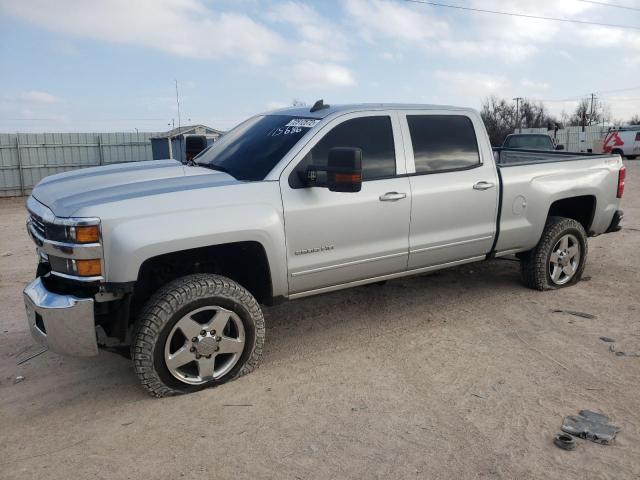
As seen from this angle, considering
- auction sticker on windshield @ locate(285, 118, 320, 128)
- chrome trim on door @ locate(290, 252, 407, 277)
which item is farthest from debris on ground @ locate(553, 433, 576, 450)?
auction sticker on windshield @ locate(285, 118, 320, 128)

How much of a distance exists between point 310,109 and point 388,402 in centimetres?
240

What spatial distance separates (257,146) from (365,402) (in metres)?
2.08

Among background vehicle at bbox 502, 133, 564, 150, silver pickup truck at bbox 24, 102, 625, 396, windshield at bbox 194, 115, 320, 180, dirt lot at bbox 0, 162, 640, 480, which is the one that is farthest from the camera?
background vehicle at bbox 502, 133, 564, 150

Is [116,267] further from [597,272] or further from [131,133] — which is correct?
[131,133]

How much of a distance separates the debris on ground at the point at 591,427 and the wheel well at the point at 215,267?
81.9 inches

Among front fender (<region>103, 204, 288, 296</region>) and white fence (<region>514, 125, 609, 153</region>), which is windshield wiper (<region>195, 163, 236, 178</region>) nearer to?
front fender (<region>103, 204, 288, 296</region>)

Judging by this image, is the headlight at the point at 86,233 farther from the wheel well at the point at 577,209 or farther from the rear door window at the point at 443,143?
the wheel well at the point at 577,209

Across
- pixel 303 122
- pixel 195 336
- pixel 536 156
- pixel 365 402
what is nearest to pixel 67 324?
pixel 195 336

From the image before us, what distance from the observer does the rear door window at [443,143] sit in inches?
187

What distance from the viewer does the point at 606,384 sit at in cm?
388

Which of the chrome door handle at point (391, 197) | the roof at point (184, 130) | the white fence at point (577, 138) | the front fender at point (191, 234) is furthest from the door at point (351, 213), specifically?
the white fence at point (577, 138)

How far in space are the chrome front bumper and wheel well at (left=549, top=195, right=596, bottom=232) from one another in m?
4.66

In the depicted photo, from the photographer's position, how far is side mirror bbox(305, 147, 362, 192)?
370 centimetres

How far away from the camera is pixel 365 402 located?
3656 millimetres
